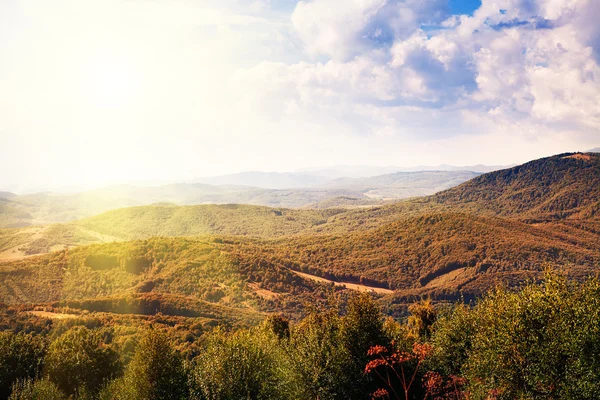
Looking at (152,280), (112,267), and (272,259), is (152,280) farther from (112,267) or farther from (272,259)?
(272,259)

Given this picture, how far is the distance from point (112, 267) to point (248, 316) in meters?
67.9

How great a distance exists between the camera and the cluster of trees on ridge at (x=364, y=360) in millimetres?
19781

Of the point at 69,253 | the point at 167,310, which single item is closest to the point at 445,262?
the point at 167,310

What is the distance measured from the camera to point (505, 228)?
554ft

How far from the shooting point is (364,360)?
2728 cm

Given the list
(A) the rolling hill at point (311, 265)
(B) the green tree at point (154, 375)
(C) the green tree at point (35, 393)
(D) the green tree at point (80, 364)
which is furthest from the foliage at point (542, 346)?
(A) the rolling hill at point (311, 265)

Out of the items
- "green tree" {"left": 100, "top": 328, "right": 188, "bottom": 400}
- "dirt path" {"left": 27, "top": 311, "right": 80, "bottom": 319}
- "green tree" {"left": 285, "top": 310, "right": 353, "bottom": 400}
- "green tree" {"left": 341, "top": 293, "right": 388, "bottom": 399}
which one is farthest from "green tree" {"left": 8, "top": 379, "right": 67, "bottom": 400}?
"dirt path" {"left": 27, "top": 311, "right": 80, "bottom": 319}

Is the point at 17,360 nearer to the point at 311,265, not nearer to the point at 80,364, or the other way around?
the point at 80,364

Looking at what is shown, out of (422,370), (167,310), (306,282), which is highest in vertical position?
(422,370)

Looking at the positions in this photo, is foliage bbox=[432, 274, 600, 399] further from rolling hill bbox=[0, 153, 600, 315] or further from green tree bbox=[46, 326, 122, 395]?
rolling hill bbox=[0, 153, 600, 315]

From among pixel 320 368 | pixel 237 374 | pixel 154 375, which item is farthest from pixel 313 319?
pixel 154 375

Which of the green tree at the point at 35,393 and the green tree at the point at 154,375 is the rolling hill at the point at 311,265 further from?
the green tree at the point at 35,393

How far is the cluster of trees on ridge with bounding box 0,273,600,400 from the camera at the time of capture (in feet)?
64.9

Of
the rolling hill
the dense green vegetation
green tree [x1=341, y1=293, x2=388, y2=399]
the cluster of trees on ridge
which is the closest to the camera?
the cluster of trees on ridge
